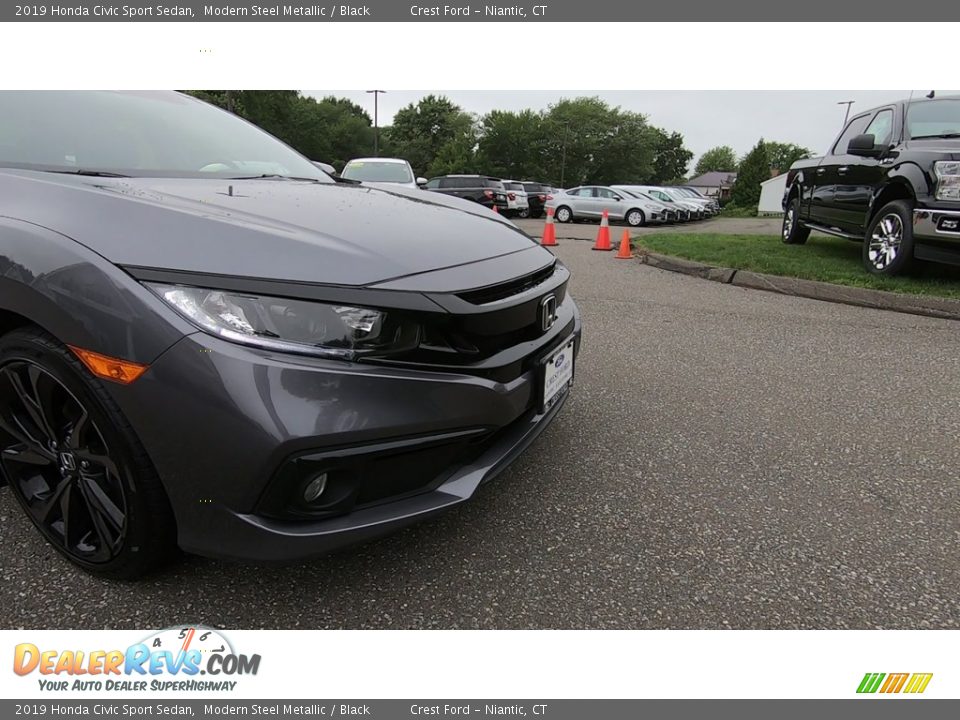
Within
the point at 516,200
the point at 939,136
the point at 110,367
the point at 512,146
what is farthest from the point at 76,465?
the point at 512,146

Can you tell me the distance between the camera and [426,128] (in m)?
72.2

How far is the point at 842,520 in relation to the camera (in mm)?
2084

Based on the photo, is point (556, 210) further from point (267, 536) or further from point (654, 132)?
point (654, 132)

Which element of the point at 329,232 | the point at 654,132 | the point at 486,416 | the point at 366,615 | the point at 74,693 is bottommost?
the point at 74,693

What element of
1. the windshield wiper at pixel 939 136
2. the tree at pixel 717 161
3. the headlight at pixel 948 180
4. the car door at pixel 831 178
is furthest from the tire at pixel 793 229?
the tree at pixel 717 161

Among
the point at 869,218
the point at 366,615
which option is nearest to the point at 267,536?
the point at 366,615

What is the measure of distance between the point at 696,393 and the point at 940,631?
175 cm

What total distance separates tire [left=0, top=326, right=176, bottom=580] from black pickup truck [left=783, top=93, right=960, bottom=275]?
20.4ft

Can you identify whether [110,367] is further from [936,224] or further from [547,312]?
[936,224]

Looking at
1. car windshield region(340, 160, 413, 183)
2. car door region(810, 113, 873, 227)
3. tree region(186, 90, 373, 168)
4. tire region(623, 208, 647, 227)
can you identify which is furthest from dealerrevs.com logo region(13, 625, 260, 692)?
tree region(186, 90, 373, 168)

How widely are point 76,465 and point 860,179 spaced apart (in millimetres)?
7313

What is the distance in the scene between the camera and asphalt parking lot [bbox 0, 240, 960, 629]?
1.64 m

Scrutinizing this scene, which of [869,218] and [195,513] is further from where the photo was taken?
[869,218]

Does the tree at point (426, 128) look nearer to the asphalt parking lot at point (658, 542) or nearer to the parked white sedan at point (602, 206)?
the parked white sedan at point (602, 206)
